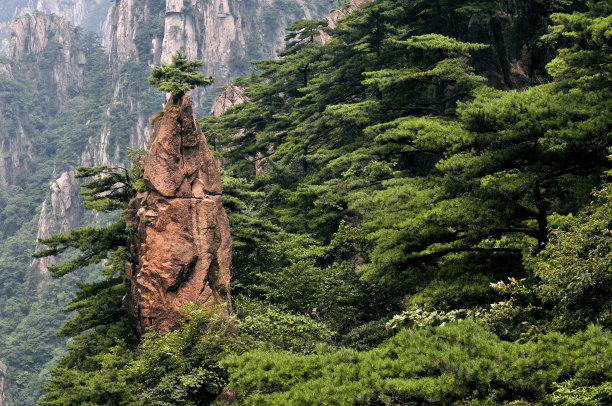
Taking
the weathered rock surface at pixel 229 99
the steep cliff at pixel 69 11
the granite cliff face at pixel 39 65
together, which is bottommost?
the weathered rock surface at pixel 229 99

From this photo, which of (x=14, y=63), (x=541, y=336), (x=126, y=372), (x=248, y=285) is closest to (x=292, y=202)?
(x=248, y=285)

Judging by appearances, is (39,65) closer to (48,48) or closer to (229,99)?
(48,48)

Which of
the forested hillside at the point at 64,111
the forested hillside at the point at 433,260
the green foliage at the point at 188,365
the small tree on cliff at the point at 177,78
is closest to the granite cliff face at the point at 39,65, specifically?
the forested hillside at the point at 64,111

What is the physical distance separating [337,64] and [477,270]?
58.0 ft

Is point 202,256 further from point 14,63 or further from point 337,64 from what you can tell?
point 14,63

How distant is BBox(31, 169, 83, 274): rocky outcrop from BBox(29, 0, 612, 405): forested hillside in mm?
71423

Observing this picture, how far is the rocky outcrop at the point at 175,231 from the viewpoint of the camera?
48.6 ft

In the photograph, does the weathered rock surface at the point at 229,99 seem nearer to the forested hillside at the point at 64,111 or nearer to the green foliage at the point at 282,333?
the green foliage at the point at 282,333

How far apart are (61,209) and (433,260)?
8415 centimetres

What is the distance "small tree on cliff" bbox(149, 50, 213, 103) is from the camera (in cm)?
1593

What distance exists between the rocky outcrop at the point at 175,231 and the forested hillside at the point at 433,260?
2.30 ft

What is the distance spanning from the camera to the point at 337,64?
25594 mm

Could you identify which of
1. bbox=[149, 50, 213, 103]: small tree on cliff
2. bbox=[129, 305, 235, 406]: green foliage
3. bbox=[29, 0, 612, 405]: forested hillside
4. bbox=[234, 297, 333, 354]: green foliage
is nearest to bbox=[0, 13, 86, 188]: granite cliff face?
bbox=[149, 50, 213, 103]: small tree on cliff

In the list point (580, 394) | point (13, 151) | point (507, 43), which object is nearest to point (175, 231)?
point (580, 394)
